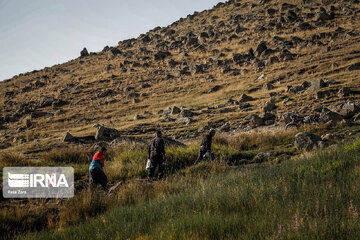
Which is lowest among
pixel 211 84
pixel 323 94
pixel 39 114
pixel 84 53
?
pixel 39 114

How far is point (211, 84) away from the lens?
115ft

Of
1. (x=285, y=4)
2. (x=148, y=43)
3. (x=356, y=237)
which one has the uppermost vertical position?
(x=285, y=4)

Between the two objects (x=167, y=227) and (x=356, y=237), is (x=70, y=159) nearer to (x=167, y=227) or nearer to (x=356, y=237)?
(x=167, y=227)

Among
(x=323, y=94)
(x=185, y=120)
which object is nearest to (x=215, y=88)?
(x=185, y=120)

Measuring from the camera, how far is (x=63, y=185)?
27.6 feet

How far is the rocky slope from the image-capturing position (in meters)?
20.5

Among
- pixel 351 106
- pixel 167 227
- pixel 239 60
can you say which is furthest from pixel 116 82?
pixel 167 227

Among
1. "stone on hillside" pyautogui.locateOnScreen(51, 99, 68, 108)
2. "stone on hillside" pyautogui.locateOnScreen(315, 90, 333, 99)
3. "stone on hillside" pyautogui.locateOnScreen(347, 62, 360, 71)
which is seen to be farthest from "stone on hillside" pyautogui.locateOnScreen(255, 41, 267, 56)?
"stone on hillside" pyautogui.locateOnScreen(51, 99, 68, 108)

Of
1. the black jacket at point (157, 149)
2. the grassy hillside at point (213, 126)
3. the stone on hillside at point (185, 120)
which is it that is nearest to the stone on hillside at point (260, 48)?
the grassy hillside at point (213, 126)

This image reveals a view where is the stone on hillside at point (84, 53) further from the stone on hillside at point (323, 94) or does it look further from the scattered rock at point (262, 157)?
the scattered rock at point (262, 157)

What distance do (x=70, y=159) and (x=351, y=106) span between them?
16.4 metres

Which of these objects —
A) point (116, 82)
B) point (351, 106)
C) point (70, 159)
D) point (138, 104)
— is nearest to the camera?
point (70, 159)

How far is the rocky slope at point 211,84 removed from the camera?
809 inches

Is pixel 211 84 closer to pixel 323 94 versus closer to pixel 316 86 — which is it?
pixel 316 86
